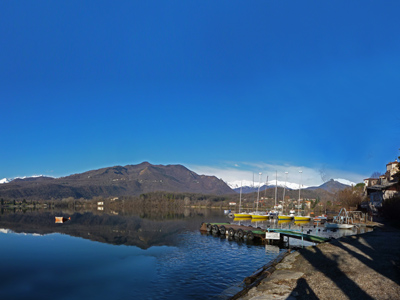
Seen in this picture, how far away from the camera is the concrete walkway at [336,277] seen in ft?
48.2

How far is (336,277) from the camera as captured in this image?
17375mm

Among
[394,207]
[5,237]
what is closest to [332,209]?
[394,207]

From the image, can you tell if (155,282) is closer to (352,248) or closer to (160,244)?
(352,248)

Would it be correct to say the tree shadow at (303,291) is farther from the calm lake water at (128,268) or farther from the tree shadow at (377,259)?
the calm lake water at (128,268)

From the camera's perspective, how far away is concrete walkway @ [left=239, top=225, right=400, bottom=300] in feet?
48.2

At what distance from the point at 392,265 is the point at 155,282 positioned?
16226 mm

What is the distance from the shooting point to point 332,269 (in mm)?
19328

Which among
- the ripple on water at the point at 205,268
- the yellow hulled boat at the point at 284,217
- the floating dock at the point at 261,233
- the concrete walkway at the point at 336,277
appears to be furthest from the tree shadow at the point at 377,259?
the yellow hulled boat at the point at 284,217

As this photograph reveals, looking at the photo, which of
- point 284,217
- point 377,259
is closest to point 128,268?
point 377,259

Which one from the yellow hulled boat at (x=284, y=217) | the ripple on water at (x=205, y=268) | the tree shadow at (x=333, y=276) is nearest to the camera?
the tree shadow at (x=333, y=276)

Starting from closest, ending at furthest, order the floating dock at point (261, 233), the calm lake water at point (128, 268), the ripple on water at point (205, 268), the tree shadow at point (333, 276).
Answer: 1. the tree shadow at point (333, 276)
2. the ripple on water at point (205, 268)
3. the calm lake water at point (128, 268)
4. the floating dock at point (261, 233)

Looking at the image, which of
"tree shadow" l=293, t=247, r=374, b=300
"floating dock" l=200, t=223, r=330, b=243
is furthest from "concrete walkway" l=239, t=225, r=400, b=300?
"floating dock" l=200, t=223, r=330, b=243

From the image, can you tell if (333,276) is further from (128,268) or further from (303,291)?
(128,268)

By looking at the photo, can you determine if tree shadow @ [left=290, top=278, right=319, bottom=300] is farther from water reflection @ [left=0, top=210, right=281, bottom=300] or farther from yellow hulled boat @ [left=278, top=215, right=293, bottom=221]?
yellow hulled boat @ [left=278, top=215, right=293, bottom=221]
